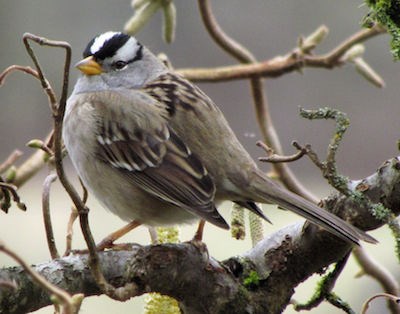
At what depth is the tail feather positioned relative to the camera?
2275 millimetres

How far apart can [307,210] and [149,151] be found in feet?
2.39

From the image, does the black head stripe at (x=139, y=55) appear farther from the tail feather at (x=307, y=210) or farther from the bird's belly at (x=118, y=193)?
the tail feather at (x=307, y=210)

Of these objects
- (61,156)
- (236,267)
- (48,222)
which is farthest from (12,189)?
(236,267)

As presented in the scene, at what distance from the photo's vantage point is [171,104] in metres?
3.10

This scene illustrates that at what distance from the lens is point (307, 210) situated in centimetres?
251

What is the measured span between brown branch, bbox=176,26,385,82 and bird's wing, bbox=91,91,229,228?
11.2 inches

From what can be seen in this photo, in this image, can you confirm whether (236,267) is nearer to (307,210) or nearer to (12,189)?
(307,210)

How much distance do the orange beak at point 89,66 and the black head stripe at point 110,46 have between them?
0.08ft

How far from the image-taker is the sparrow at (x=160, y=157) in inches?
116

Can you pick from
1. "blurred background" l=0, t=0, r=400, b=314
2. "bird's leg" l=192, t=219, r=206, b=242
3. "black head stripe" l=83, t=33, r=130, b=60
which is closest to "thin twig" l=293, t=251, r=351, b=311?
"bird's leg" l=192, t=219, r=206, b=242

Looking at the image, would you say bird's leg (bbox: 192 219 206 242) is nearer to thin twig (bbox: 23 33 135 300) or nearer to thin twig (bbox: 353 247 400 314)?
thin twig (bbox: 353 247 400 314)

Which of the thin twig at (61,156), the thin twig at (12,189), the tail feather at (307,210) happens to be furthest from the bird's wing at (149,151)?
the thin twig at (61,156)

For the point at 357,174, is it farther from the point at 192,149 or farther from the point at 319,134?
the point at 192,149

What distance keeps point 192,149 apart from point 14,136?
598 cm
